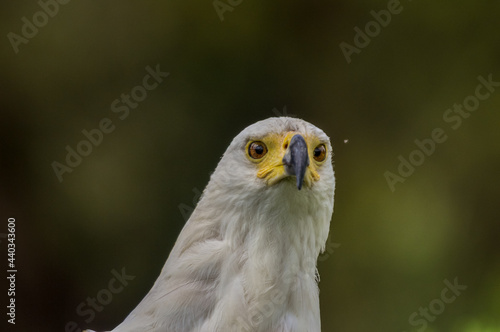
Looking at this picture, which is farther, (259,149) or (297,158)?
(259,149)

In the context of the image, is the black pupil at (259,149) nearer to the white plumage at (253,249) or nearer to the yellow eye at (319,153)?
the white plumage at (253,249)

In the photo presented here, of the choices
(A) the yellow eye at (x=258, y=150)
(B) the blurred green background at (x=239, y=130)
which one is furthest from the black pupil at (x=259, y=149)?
(B) the blurred green background at (x=239, y=130)

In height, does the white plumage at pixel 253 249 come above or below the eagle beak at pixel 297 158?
below

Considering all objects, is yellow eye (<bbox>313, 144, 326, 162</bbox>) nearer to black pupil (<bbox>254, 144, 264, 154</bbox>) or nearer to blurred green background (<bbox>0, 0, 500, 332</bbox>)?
black pupil (<bbox>254, 144, 264, 154</bbox>)

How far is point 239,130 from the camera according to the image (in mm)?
3955

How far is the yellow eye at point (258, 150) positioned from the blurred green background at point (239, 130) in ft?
5.78

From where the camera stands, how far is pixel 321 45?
13.2 feet

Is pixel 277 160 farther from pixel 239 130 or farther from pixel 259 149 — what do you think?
pixel 239 130

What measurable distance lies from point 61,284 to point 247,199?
2.07 meters

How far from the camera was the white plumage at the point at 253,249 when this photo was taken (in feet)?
6.67

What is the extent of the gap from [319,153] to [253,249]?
1.16 ft

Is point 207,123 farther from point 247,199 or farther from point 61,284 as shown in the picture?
point 247,199

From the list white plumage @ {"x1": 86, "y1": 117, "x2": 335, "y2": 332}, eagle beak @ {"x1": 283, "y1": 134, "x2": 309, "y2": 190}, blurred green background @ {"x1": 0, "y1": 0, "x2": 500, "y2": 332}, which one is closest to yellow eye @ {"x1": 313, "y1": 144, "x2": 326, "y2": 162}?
white plumage @ {"x1": 86, "y1": 117, "x2": 335, "y2": 332}

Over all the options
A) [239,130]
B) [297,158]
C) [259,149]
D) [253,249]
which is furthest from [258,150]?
[239,130]
